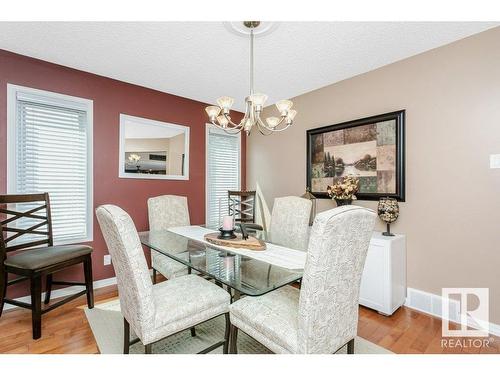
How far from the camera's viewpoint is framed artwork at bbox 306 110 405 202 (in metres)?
2.42

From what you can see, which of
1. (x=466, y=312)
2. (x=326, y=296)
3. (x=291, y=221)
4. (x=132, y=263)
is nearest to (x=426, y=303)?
(x=466, y=312)

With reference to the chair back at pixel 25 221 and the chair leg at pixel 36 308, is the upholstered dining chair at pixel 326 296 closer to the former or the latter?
the chair leg at pixel 36 308

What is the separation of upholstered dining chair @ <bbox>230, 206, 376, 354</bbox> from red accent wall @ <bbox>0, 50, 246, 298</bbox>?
2.35 m

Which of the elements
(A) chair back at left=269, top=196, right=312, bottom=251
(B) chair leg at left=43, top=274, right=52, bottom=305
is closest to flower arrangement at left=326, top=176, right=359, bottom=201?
(A) chair back at left=269, top=196, right=312, bottom=251

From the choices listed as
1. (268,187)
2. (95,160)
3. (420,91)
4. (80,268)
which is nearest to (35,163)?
(95,160)

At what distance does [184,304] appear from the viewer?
1.40 meters

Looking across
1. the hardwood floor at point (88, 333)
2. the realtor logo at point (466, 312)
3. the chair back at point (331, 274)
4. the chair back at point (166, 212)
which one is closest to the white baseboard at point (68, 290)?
the hardwood floor at point (88, 333)

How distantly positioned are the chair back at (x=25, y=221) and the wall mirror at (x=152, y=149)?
0.86 meters

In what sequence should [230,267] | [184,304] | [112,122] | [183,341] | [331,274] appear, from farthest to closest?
[112,122] → [183,341] → [230,267] → [184,304] → [331,274]

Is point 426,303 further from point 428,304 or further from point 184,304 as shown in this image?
point 184,304

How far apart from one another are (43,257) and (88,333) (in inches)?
28.5

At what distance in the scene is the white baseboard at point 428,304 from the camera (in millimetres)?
2070

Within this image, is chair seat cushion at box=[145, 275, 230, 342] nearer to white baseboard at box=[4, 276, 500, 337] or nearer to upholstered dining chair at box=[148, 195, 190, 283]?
upholstered dining chair at box=[148, 195, 190, 283]

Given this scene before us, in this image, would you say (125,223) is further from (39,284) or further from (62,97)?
(62,97)
